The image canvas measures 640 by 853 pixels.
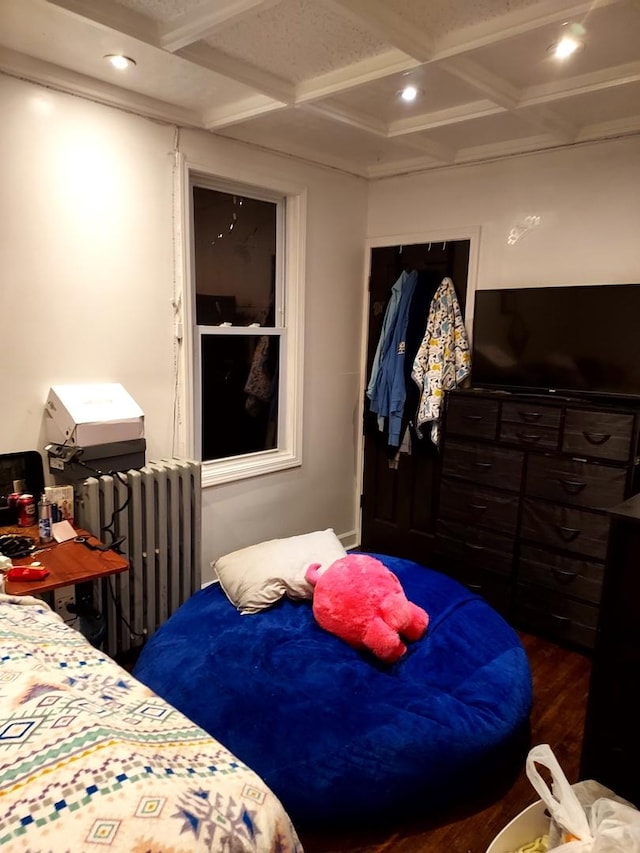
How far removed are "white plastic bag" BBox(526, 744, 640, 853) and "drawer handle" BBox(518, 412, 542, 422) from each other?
165 cm

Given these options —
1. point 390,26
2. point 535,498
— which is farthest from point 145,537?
point 390,26

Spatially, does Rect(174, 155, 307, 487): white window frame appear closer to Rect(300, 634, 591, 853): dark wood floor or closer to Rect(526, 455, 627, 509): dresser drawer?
Rect(526, 455, 627, 509): dresser drawer

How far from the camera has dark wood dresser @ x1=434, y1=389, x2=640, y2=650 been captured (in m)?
2.62

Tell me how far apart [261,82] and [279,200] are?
1074 millimetres

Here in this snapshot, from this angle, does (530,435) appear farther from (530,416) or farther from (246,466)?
(246,466)

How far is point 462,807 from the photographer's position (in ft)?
6.14

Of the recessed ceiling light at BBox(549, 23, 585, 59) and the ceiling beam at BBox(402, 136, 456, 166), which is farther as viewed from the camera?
the ceiling beam at BBox(402, 136, 456, 166)

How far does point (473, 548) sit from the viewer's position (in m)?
3.07

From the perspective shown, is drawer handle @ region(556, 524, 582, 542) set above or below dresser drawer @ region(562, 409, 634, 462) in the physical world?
below

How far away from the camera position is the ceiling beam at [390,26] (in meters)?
1.73

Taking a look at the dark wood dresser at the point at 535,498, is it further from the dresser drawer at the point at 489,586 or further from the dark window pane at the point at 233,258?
the dark window pane at the point at 233,258

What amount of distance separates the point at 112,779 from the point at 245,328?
2.75 m

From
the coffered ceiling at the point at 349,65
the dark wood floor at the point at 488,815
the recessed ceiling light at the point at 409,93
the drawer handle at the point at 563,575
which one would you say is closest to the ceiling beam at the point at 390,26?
the coffered ceiling at the point at 349,65

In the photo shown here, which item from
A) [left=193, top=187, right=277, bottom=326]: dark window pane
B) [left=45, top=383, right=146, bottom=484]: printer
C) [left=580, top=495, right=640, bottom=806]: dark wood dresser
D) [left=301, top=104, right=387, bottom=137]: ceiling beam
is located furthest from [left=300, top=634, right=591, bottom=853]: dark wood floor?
[left=301, top=104, right=387, bottom=137]: ceiling beam
